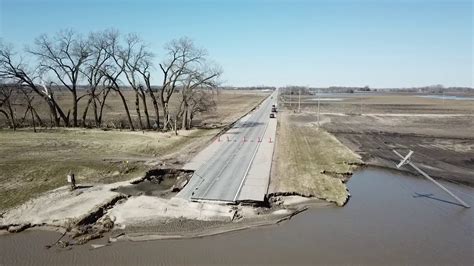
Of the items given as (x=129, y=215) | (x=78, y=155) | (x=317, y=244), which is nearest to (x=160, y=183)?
(x=129, y=215)

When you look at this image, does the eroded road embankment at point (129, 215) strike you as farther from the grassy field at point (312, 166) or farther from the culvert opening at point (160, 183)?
the grassy field at point (312, 166)

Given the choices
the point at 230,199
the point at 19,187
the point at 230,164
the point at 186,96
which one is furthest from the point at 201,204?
the point at 186,96

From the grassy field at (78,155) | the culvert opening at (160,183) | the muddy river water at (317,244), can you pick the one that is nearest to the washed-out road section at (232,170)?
the culvert opening at (160,183)

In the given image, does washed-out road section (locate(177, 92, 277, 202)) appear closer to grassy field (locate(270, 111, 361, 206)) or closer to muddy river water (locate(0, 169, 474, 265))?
grassy field (locate(270, 111, 361, 206))

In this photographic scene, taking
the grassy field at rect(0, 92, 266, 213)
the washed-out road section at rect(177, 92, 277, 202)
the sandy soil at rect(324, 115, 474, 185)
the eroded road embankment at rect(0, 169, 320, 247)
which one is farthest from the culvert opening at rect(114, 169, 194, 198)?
the sandy soil at rect(324, 115, 474, 185)

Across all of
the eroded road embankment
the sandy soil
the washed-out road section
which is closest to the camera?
the eroded road embankment

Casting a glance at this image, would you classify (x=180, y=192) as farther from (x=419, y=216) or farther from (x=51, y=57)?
(x=51, y=57)
